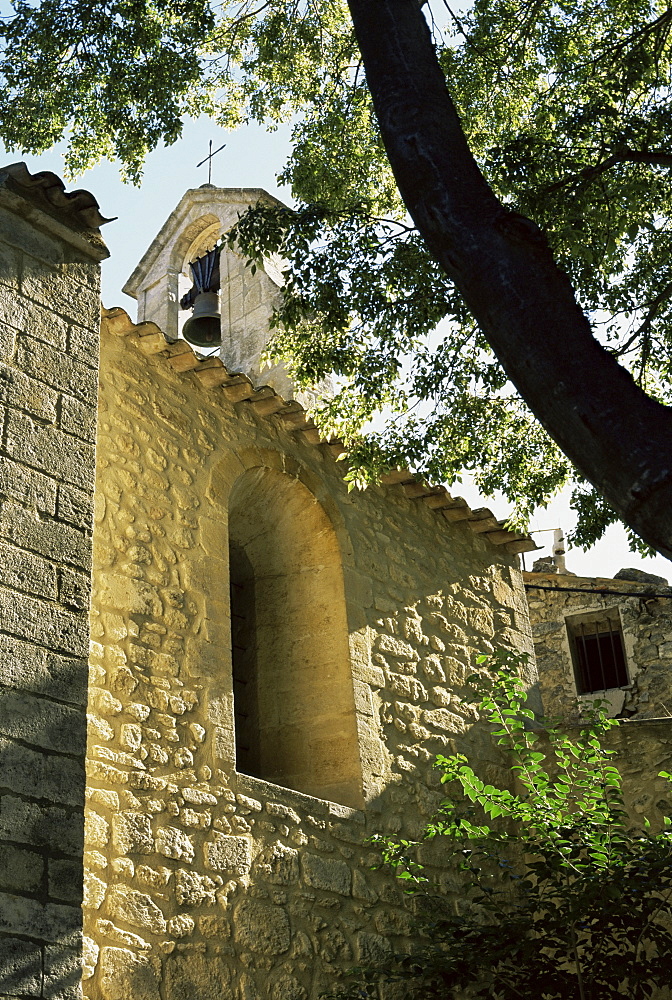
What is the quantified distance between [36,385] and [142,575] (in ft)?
5.02

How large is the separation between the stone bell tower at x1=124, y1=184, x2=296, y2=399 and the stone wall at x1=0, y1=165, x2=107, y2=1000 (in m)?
3.59

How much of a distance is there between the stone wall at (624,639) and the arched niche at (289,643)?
541 cm

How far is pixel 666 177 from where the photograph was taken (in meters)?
6.40

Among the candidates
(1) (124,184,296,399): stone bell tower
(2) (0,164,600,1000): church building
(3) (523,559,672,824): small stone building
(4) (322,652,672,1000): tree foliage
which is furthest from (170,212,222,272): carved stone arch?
(3) (523,559,672,824): small stone building

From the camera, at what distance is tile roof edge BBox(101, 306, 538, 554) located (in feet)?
21.6

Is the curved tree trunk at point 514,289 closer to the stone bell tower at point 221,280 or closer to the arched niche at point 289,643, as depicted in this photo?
the arched niche at point 289,643

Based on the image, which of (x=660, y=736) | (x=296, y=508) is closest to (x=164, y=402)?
(x=296, y=508)

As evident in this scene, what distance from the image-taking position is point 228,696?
6375 mm

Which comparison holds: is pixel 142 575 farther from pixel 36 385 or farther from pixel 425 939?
pixel 425 939

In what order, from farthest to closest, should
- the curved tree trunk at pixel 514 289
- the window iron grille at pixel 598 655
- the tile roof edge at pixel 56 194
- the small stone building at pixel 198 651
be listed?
the window iron grille at pixel 598 655 < the tile roof edge at pixel 56 194 < the small stone building at pixel 198 651 < the curved tree trunk at pixel 514 289

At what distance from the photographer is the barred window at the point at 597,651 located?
13250 mm

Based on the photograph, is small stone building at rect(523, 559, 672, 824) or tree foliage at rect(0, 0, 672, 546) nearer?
tree foliage at rect(0, 0, 672, 546)

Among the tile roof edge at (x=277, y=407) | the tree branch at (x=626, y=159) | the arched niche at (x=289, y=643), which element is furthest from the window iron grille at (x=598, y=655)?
the tree branch at (x=626, y=159)

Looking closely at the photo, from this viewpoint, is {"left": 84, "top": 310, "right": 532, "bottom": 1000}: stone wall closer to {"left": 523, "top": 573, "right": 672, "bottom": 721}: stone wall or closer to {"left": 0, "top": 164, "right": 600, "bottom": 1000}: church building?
{"left": 0, "top": 164, "right": 600, "bottom": 1000}: church building
